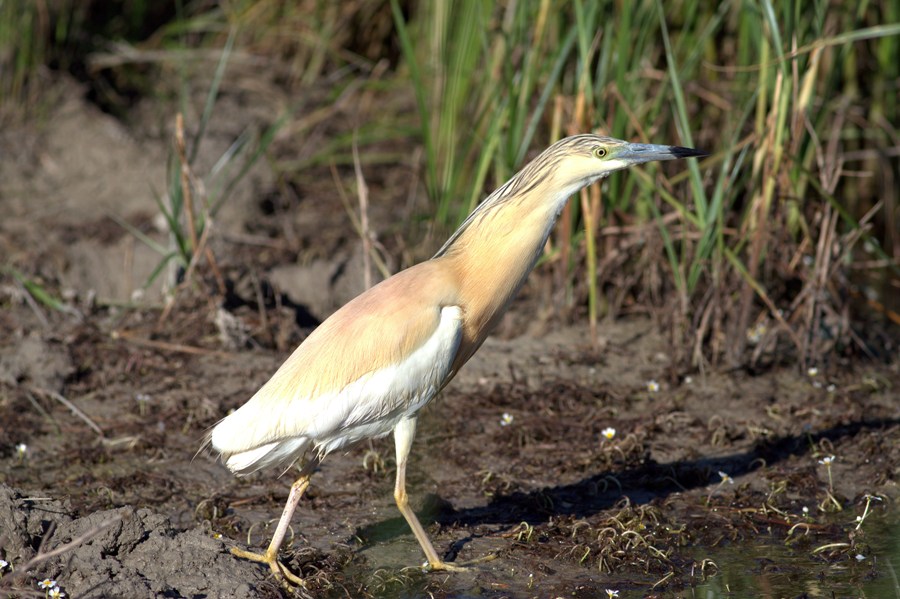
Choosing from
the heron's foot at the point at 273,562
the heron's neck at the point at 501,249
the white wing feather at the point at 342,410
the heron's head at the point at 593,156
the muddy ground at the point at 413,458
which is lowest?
the muddy ground at the point at 413,458

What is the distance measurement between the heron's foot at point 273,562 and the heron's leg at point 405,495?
44cm

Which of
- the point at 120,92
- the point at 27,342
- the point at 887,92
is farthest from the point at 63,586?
the point at 887,92

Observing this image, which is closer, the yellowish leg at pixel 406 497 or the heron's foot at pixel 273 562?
the heron's foot at pixel 273 562

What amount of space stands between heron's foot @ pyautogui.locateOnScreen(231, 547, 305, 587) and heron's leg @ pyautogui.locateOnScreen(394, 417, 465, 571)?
0.44 metres

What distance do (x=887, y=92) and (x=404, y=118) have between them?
337 centimetres

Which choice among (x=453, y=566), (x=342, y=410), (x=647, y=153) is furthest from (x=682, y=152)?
(x=453, y=566)

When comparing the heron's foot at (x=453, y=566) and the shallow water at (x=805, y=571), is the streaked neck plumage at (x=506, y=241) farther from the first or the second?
the shallow water at (x=805, y=571)

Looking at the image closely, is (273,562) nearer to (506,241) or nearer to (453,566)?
(453,566)

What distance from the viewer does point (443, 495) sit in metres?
4.62

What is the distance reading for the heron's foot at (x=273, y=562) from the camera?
12.2 ft

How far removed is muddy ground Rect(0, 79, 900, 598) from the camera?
3801mm

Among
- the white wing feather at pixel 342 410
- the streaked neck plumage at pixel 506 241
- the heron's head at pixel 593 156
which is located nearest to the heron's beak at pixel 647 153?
the heron's head at pixel 593 156

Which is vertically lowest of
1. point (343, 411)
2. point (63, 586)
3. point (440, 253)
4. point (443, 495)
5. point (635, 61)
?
point (443, 495)

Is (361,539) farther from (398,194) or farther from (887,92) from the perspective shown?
(887,92)
